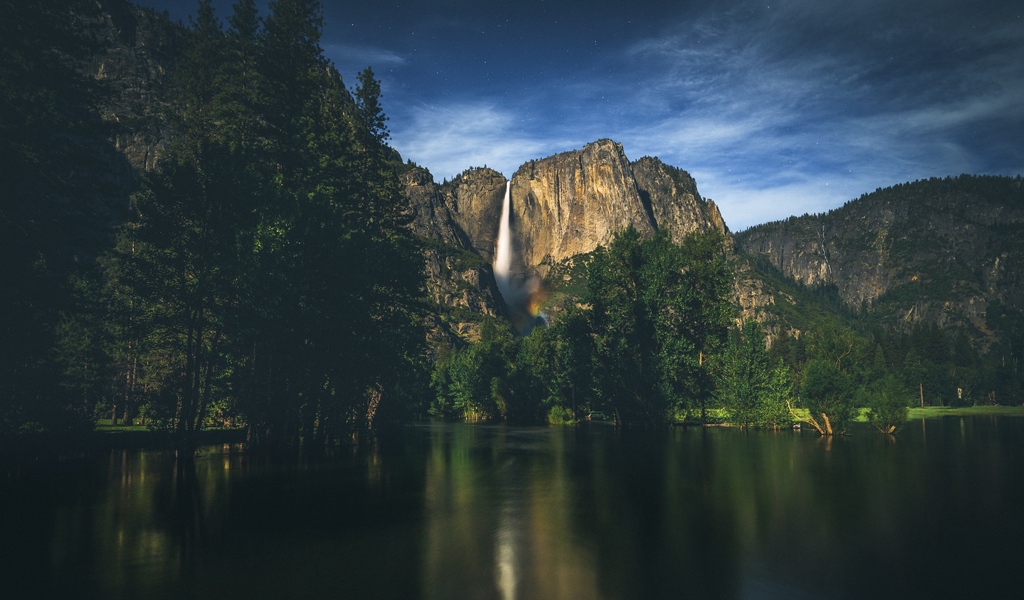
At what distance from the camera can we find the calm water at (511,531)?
9594mm

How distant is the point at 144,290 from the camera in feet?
105

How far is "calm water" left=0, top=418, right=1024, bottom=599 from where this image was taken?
378 inches

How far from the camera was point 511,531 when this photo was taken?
13516mm

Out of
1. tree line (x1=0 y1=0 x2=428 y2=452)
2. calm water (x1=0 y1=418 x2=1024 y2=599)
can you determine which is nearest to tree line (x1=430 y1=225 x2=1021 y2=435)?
tree line (x1=0 y1=0 x2=428 y2=452)

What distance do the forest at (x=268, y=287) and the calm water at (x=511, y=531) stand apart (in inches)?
385

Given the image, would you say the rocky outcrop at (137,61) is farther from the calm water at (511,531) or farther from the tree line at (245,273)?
the calm water at (511,531)

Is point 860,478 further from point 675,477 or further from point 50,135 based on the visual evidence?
point 50,135

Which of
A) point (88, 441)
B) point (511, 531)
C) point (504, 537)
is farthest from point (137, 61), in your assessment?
point (504, 537)

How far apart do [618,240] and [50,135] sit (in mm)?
52935

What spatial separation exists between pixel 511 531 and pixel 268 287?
23365 millimetres

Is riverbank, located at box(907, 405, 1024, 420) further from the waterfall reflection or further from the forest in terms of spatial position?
the waterfall reflection

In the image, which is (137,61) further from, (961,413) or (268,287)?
(961,413)

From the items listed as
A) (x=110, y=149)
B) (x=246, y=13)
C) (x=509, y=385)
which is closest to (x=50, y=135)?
(x=246, y=13)

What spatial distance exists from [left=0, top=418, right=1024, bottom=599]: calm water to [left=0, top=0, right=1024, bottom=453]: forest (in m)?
9.79
